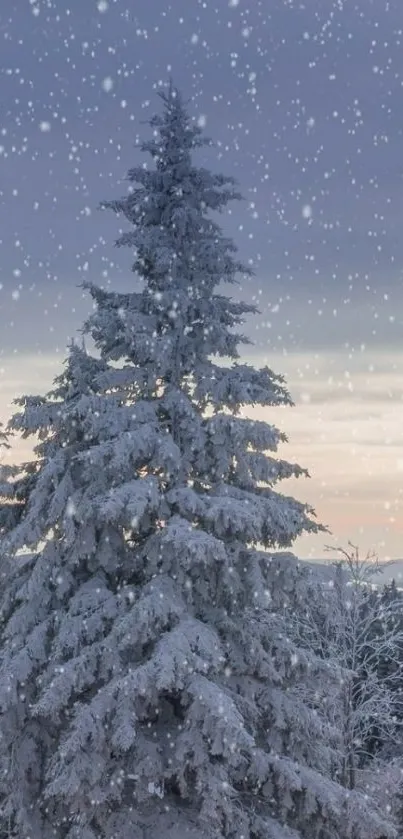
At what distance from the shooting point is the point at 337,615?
20.0m

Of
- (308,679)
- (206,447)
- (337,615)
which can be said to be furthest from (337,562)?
(206,447)

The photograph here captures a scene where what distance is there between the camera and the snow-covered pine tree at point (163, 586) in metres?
15.1

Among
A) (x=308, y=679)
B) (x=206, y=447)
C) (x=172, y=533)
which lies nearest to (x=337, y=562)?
(x=308, y=679)

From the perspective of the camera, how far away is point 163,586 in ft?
Answer: 51.4

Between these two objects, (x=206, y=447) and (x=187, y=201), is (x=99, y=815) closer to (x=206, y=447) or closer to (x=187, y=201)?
(x=206, y=447)

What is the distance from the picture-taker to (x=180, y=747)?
1493 centimetres

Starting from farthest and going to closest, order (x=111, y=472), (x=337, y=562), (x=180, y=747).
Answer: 1. (x=337, y=562)
2. (x=111, y=472)
3. (x=180, y=747)

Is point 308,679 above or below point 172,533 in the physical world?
below

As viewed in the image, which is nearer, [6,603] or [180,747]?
[180,747]

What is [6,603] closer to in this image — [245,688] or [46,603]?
[46,603]

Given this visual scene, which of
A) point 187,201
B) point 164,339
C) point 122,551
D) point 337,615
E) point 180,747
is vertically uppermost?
point 187,201

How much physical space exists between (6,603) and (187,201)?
26.8 ft

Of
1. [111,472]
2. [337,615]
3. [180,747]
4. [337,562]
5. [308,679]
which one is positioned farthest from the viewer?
[337,562]

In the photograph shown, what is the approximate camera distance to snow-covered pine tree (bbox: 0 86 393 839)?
15086 millimetres
